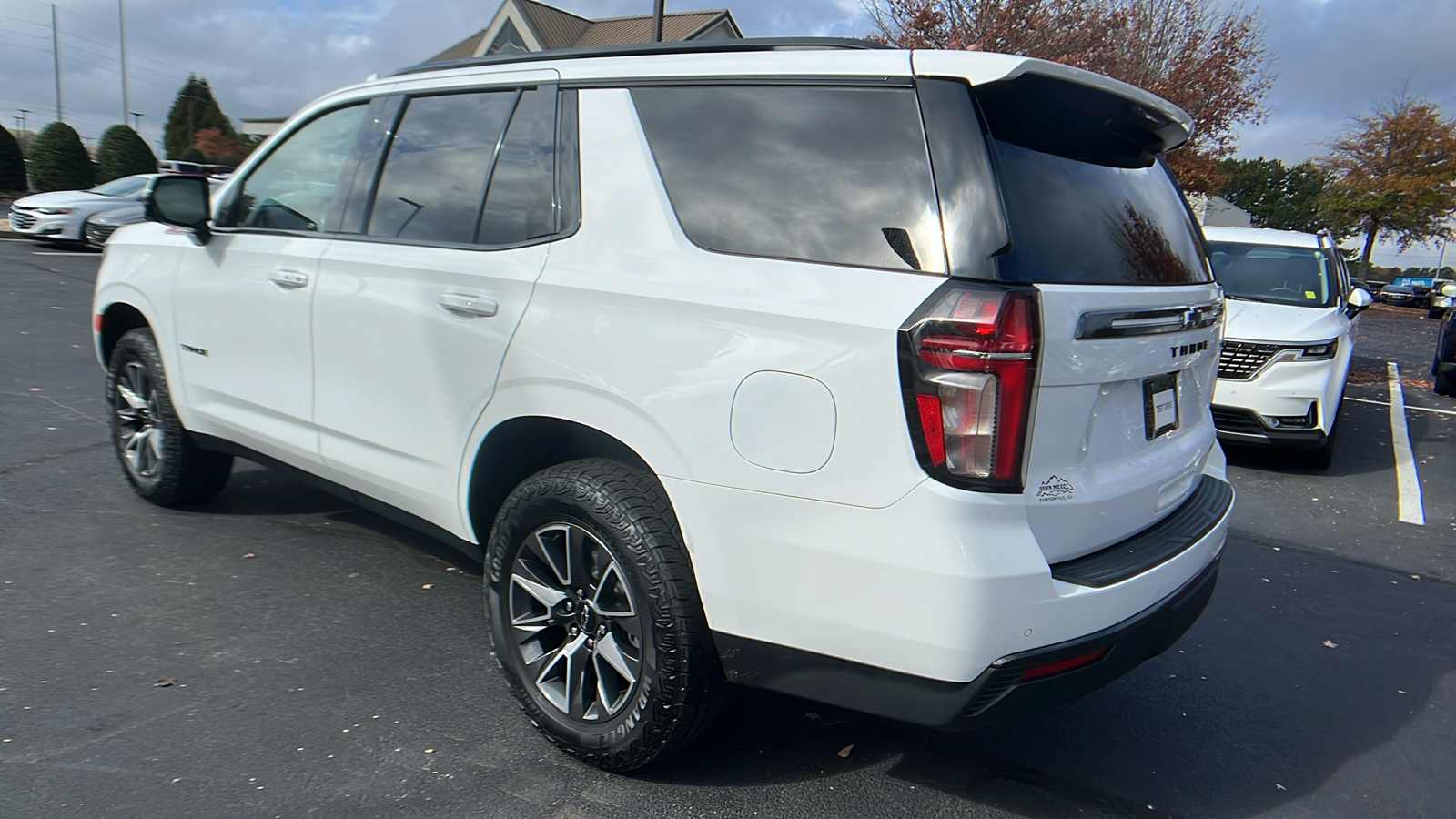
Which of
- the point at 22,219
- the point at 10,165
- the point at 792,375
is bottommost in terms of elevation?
the point at 22,219

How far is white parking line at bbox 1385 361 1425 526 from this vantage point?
640cm

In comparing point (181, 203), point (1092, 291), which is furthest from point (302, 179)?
point (1092, 291)

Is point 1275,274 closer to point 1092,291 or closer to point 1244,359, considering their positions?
point 1244,359

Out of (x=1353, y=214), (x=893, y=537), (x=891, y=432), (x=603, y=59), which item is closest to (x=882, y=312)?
(x=891, y=432)

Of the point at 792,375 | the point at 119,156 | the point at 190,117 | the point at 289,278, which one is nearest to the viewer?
the point at 792,375

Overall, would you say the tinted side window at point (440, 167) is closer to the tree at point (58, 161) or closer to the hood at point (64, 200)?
the hood at point (64, 200)

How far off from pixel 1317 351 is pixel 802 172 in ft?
20.3

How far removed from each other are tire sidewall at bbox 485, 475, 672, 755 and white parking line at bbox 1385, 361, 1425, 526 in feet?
18.8

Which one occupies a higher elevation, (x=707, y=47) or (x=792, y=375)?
(x=707, y=47)

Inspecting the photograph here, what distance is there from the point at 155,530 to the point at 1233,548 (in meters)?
5.33

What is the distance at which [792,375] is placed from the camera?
7.31ft

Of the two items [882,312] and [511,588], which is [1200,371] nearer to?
[882,312]

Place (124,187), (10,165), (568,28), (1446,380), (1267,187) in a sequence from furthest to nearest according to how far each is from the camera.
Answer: (1267,187)
(568,28)
(10,165)
(124,187)
(1446,380)

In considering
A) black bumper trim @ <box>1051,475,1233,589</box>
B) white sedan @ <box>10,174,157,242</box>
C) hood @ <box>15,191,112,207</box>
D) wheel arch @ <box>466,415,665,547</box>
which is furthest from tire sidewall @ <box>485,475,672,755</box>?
hood @ <box>15,191,112,207</box>
